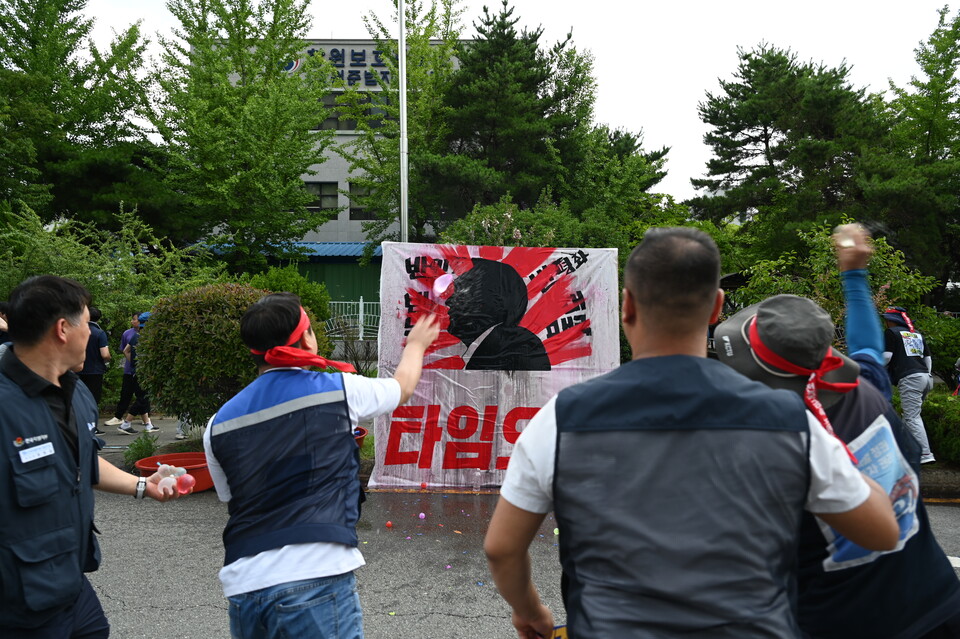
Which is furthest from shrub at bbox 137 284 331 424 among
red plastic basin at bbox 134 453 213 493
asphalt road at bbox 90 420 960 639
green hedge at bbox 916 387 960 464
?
green hedge at bbox 916 387 960 464

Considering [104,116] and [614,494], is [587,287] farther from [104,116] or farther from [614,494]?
[104,116]

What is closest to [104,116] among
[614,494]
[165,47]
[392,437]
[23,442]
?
[165,47]

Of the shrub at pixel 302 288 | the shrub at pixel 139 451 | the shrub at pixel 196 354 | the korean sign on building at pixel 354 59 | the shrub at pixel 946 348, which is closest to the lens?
the shrub at pixel 196 354

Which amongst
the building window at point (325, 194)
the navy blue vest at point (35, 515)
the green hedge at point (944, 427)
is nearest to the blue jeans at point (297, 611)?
the navy blue vest at point (35, 515)

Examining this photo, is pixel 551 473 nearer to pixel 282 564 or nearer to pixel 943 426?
pixel 282 564

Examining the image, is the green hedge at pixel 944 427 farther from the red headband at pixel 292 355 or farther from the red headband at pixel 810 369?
the red headband at pixel 292 355

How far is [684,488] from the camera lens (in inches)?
54.5

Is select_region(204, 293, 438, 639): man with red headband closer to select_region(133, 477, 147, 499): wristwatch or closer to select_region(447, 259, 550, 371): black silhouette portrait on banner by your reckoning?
select_region(133, 477, 147, 499): wristwatch

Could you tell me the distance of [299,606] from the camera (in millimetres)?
2223

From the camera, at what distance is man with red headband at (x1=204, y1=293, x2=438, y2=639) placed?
7.33ft

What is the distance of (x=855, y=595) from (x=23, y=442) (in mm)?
2571

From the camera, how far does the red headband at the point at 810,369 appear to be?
1782 mm

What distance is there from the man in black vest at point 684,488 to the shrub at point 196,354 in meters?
6.05

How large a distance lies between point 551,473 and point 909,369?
7186 millimetres
